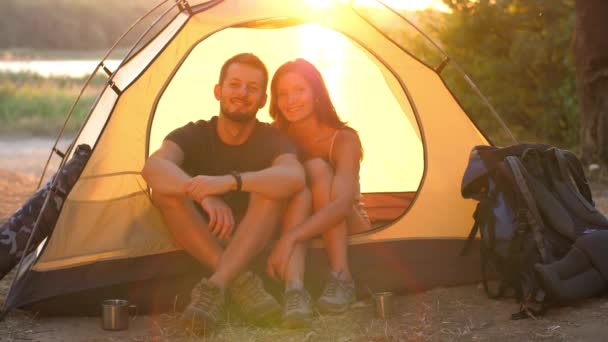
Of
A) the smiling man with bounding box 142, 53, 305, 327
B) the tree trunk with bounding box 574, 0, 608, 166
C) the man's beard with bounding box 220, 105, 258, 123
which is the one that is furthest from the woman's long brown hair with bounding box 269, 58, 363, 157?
the tree trunk with bounding box 574, 0, 608, 166

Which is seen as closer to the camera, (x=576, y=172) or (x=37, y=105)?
(x=576, y=172)

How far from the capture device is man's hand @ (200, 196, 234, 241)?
12.3ft

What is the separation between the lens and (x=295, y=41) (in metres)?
5.65

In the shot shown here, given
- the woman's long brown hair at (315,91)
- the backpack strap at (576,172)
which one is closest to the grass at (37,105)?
the woman's long brown hair at (315,91)

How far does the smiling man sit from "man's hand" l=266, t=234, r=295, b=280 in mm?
83

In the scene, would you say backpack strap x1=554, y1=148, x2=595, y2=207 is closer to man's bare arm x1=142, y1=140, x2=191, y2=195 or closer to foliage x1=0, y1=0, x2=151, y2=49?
man's bare arm x1=142, y1=140, x2=191, y2=195

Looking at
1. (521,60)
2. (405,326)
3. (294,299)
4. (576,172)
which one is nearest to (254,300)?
(294,299)

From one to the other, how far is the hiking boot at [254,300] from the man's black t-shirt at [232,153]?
1.58 ft

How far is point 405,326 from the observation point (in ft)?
12.5

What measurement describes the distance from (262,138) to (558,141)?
6.17 meters

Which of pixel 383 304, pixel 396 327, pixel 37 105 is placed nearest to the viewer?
pixel 396 327

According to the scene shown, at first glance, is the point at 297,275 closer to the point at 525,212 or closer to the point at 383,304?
the point at 383,304

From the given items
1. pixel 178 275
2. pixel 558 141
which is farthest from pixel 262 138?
pixel 558 141

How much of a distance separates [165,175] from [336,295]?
891mm
